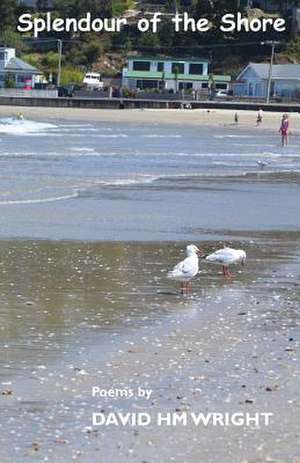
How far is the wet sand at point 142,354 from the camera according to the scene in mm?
6531

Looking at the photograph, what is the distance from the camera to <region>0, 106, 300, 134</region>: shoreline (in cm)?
6581

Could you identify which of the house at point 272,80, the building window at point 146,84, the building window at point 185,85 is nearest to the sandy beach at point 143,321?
the house at point 272,80

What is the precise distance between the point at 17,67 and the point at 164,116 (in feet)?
115

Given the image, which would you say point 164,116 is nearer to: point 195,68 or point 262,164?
point 195,68

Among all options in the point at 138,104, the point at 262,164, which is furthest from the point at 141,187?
the point at 138,104

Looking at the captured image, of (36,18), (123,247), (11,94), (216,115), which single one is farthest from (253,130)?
(36,18)

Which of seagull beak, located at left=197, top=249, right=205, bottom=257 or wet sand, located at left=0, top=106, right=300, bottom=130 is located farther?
wet sand, located at left=0, top=106, right=300, bottom=130

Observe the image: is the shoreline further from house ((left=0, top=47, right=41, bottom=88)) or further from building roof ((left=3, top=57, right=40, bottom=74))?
building roof ((left=3, top=57, right=40, bottom=74))

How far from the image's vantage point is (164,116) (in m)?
71.4

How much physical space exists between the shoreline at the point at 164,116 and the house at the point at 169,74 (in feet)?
75.5

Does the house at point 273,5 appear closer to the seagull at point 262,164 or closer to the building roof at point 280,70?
the building roof at point 280,70

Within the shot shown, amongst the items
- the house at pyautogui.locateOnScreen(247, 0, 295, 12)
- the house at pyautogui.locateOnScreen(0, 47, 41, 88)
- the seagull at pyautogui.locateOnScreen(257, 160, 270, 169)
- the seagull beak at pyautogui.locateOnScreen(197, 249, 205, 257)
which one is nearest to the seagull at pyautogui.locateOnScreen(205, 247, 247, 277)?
the seagull beak at pyautogui.locateOnScreen(197, 249, 205, 257)

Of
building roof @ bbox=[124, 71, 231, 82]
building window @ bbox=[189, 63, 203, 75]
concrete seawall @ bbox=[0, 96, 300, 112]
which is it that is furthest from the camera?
building window @ bbox=[189, 63, 203, 75]

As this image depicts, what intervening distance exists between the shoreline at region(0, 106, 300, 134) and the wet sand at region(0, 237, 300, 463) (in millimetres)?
46863
